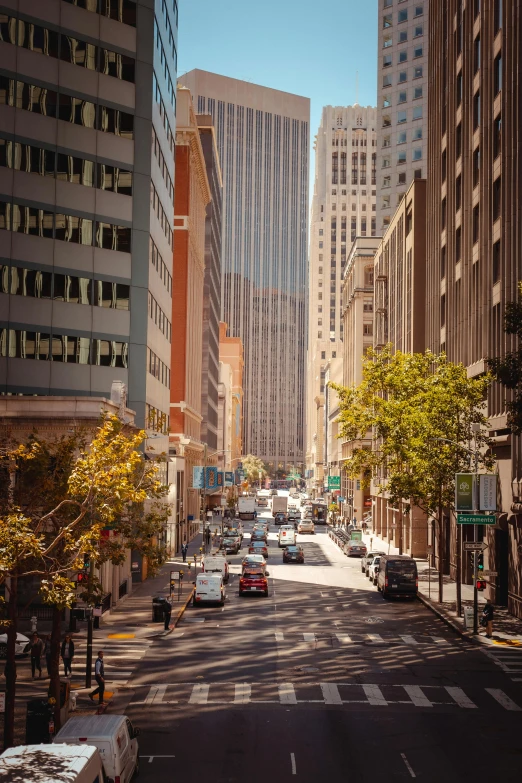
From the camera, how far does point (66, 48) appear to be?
171ft

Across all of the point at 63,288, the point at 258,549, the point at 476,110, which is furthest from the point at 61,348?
the point at 476,110

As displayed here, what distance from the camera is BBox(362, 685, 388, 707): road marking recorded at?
26.2 meters

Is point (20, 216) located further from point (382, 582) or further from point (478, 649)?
point (478, 649)

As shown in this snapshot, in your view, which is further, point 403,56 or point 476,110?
point 403,56

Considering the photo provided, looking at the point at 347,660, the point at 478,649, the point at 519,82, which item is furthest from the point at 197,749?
the point at 519,82

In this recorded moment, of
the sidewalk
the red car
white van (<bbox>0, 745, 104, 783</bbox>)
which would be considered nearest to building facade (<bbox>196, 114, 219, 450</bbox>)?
the sidewalk

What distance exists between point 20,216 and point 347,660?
105 feet

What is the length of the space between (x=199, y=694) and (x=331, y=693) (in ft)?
13.6

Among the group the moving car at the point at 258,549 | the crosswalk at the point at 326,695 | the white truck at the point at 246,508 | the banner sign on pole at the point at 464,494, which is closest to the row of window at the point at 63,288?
the banner sign on pole at the point at 464,494

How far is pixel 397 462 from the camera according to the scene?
176 ft

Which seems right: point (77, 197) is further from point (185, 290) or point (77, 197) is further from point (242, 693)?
point (185, 290)

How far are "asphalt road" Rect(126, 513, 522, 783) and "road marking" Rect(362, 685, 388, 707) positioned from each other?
0.11 ft

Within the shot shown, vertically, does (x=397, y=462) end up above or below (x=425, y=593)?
above

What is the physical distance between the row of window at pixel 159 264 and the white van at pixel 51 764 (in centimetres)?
4479
